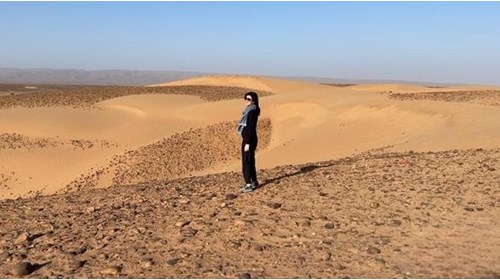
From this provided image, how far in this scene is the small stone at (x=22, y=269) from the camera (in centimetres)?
527

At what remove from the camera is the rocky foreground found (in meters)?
5.25

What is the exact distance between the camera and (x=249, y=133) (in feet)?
27.8

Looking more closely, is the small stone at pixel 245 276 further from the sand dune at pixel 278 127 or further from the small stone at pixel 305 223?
the sand dune at pixel 278 127

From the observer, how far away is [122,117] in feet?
98.9

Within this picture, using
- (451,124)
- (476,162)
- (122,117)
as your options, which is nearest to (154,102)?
(122,117)

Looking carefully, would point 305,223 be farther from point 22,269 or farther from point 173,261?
point 22,269

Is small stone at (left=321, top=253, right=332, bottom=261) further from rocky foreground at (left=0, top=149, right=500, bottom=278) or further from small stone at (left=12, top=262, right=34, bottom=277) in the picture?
small stone at (left=12, top=262, right=34, bottom=277)

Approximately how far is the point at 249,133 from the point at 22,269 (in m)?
4.12

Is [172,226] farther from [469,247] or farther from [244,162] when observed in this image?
[469,247]

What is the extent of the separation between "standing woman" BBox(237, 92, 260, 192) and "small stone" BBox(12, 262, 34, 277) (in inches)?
150

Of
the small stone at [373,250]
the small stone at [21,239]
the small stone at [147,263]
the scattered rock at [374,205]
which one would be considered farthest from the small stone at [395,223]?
the small stone at [21,239]

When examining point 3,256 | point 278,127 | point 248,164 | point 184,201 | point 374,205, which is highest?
point 248,164

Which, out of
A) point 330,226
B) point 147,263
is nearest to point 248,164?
point 330,226

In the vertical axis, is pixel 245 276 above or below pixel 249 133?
below
